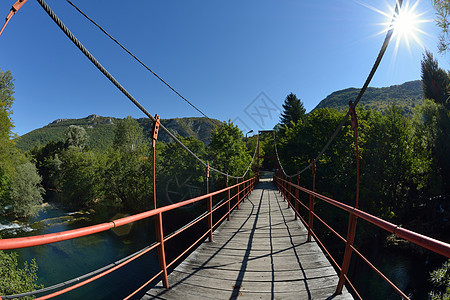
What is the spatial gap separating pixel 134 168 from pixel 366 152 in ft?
82.8

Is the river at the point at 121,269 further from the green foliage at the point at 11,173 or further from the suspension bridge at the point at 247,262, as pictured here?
the suspension bridge at the point at 247,262

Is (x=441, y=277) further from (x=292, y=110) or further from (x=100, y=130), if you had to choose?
(x=100, y=130)

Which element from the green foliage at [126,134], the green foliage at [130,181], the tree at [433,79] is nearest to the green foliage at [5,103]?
the green foliage at [130,181]

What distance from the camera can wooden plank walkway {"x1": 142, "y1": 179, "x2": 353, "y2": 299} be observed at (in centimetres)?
194

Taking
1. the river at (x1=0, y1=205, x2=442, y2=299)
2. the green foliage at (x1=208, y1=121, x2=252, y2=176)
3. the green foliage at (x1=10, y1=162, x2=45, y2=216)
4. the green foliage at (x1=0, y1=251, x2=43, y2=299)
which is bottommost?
the river at (x1=0, y1=205, x2=442, y2=299)

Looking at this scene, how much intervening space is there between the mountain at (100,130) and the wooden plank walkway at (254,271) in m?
58.9

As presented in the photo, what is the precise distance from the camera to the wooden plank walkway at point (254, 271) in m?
1.94

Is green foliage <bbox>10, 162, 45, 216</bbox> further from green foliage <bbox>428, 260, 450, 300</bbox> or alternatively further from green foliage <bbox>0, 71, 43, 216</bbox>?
green foliage <bbox>428, 260, 450, 300</bbox>

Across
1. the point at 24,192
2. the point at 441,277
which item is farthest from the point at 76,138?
the point at 441,277

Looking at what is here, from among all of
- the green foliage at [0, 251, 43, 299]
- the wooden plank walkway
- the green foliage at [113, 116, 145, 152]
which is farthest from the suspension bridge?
the green foliage at [113, 116, 145, 152]

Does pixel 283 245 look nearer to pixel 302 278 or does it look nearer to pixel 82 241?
pixel 302 278

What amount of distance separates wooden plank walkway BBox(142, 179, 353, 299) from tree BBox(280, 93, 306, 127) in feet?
111

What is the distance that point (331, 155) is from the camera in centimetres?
1788

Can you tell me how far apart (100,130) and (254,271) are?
328 ft
